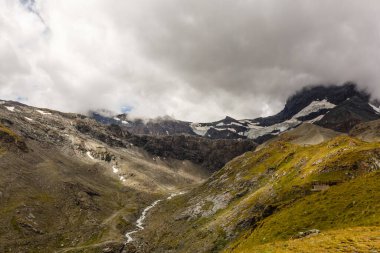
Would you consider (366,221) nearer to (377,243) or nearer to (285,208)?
(377,243)

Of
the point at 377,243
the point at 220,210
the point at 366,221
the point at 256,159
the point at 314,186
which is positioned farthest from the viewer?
the point at 256,159

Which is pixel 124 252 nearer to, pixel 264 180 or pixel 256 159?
pixel 264 180

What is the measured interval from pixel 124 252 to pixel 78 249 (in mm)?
24961

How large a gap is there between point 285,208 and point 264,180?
67494mm

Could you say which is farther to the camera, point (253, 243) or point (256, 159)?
point (256, 159)

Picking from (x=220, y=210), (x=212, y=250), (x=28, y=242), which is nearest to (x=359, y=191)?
(x=212, y=250)

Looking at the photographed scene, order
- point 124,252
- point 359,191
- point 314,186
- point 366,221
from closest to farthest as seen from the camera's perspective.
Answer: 1. point 366,221
2. point 359,191
3. point 314,186
4. point 124,252

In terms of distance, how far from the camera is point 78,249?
171m

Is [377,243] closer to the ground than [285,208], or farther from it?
closer to the ground

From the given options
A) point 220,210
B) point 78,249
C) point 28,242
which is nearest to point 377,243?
point 220,210

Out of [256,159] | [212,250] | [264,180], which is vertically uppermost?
[256,159]

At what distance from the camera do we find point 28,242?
179 meters

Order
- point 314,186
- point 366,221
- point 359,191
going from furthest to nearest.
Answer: point 314,186 → point 359,191 → point 366,221

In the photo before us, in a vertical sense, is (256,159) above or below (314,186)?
above
